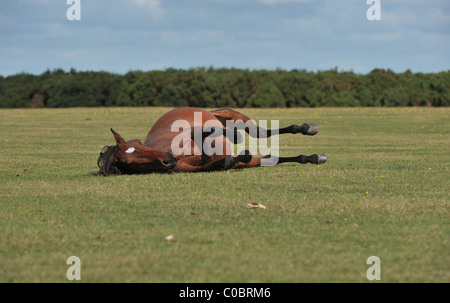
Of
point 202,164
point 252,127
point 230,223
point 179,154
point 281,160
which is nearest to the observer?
point 230,223

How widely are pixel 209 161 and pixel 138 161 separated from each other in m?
1.41

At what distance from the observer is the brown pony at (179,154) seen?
10602 millimetres

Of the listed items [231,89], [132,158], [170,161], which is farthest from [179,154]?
[231,89]

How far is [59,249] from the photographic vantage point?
6.09 m

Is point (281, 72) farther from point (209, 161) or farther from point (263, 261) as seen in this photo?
point (263, 261)

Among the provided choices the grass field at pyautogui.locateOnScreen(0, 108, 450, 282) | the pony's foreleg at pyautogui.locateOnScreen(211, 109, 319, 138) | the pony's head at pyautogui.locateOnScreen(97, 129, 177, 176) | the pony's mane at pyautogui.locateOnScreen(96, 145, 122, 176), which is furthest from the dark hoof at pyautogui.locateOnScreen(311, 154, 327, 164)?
the pony's mane at pyautogui.locateOnScreen(96, 145, 122, 176)

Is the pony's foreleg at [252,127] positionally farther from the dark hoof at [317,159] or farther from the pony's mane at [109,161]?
the pony's mane at [109,161]

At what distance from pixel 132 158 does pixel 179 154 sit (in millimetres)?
930

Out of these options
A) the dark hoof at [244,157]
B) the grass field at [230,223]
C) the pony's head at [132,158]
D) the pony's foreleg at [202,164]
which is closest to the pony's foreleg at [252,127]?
the grass field at [230,223]

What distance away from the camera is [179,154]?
11117 mm

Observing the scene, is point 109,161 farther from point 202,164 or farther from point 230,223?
point 230,223

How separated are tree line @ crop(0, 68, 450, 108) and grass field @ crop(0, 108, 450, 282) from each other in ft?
130

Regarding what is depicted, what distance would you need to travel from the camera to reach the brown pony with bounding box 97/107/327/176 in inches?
417

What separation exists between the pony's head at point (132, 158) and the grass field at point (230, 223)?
237mm
